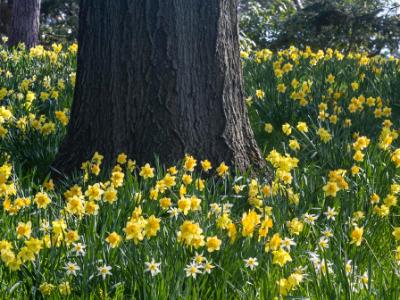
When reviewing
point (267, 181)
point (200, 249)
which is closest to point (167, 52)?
point (267, 181)

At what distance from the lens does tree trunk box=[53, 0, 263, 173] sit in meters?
3.83

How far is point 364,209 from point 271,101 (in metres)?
2.19

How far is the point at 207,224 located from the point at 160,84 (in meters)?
1.25

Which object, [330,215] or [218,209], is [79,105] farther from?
[330,215]

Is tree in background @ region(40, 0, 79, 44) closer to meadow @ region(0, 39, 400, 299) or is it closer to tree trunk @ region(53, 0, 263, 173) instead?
meadow @ region(0, 39, 400, 299)

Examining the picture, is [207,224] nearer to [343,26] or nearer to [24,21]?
[24,21]

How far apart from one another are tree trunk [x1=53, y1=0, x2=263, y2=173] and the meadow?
0.42 feet

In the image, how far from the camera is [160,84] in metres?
3.83

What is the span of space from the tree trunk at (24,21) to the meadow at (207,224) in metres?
4.35

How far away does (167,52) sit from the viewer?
384cm

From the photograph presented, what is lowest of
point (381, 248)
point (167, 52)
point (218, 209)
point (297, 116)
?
point (381, 248)

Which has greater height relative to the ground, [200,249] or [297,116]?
[297,116]

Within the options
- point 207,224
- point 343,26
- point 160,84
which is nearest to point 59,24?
point 343,26

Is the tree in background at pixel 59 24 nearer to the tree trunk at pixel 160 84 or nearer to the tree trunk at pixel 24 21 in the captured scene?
the tree trunk at pixel 24 21
